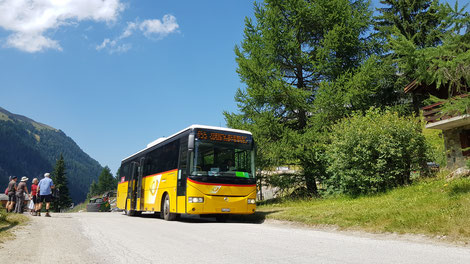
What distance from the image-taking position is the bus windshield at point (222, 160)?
12.4 meters

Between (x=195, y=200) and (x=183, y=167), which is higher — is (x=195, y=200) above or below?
below

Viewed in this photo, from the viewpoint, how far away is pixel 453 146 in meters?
21.7

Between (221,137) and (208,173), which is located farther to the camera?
(221,137)

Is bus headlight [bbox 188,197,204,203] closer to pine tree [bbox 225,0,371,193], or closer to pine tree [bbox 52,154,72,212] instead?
pine tree [bbox 225,0,371,193]

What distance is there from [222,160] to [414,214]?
632cm

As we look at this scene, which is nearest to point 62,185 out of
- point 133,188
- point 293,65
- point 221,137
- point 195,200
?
point 133,188

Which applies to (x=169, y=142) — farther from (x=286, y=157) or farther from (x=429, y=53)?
(x=429, y=53)

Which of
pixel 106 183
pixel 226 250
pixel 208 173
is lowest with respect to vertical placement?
pixel 226 250

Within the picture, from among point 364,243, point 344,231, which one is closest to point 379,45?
point 344,231

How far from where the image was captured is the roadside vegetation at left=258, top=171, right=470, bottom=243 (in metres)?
7.41

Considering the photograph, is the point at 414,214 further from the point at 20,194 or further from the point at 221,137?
the point at 20,194

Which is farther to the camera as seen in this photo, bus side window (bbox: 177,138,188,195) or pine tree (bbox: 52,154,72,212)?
pine tree (bbox: 52,154,72,212)

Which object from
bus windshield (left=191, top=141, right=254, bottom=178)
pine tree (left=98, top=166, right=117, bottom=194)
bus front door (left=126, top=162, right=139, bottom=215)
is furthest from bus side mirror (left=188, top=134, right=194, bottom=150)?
pine tree (left=98, top=166, right=117, bottom=194)

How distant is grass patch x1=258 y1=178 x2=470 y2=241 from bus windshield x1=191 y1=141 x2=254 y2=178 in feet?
6.85
